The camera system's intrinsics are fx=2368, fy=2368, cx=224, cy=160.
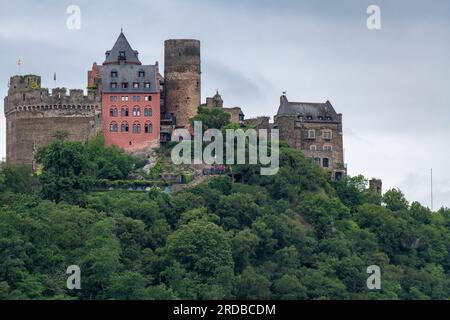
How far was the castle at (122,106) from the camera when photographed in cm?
15400

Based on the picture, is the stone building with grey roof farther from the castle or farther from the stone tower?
the stone tower

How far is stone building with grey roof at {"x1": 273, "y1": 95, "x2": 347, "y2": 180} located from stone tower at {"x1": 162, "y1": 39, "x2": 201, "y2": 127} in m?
6.36

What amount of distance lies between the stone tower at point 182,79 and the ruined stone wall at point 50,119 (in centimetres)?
491

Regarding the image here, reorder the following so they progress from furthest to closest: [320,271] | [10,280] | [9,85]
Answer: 1. [9,85]
2. [320,271]
3. [10,280]

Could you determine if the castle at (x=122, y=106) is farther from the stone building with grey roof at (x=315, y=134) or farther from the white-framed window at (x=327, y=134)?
the white-framed window at (x=327, y=134)

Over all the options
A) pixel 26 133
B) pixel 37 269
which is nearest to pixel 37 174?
pixel 26 133

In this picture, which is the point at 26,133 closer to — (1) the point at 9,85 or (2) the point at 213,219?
(1) the point at 9,85

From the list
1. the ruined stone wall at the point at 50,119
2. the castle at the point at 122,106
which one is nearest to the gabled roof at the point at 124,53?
the castle at the point at 122,106

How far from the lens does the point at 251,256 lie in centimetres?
14538

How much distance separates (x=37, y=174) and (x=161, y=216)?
31.9 ft

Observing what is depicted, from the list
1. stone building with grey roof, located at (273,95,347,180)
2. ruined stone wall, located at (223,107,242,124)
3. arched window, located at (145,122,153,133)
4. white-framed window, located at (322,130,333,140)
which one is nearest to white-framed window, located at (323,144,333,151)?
stone building with grey roof, located at (273,95,347,180)

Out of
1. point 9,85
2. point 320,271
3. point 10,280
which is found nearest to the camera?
point 10,280

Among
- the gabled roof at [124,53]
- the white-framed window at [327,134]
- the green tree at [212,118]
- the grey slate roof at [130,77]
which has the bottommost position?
the white-framed window at [327,134]

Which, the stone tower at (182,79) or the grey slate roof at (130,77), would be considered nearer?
the grey slate roof at (130,77)
